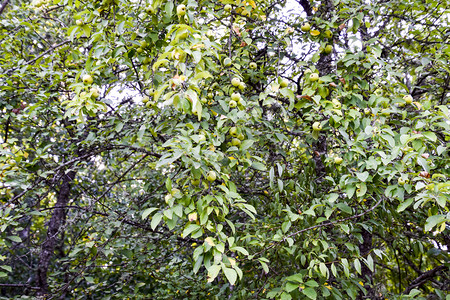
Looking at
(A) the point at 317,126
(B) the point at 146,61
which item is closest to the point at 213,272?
(A) the point at 317,126

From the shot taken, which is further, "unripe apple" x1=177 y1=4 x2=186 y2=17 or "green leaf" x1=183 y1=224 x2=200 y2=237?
"unripe apple" x1=177 y1=4 x2=186 y2=17

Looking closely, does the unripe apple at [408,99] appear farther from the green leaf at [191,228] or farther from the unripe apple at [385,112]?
the green leaf at [191,228]

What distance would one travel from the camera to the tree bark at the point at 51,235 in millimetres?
3139

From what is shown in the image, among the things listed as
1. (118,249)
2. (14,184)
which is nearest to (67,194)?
(118,249)

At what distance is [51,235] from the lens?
10.5 ft

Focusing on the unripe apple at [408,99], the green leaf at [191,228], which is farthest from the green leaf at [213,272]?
the unripe apple at [408,99]

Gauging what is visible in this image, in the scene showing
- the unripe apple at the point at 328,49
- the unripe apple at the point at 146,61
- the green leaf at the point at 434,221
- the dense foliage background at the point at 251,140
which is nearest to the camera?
the green leaf at the point at 434,221

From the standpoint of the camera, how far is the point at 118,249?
2.62 meters

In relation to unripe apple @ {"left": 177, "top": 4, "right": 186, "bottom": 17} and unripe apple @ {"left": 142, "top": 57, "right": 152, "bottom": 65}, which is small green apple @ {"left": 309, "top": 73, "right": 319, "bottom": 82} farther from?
unripe apple @ {"left": 142, "top": 57, "right": 152, "bottom": 65}

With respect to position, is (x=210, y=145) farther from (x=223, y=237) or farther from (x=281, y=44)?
(x=281, y=44)

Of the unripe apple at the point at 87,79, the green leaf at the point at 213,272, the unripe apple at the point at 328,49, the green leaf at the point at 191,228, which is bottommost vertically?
the green leaf at the point at 213,272

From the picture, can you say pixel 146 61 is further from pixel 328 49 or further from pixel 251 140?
pixel 328 49

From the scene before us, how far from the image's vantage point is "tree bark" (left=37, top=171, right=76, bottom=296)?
10.3ft

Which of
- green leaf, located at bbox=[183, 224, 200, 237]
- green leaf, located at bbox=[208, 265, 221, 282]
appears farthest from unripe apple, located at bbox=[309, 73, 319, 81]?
green leaf, located at bbox=[208, 265, 221, 282]
